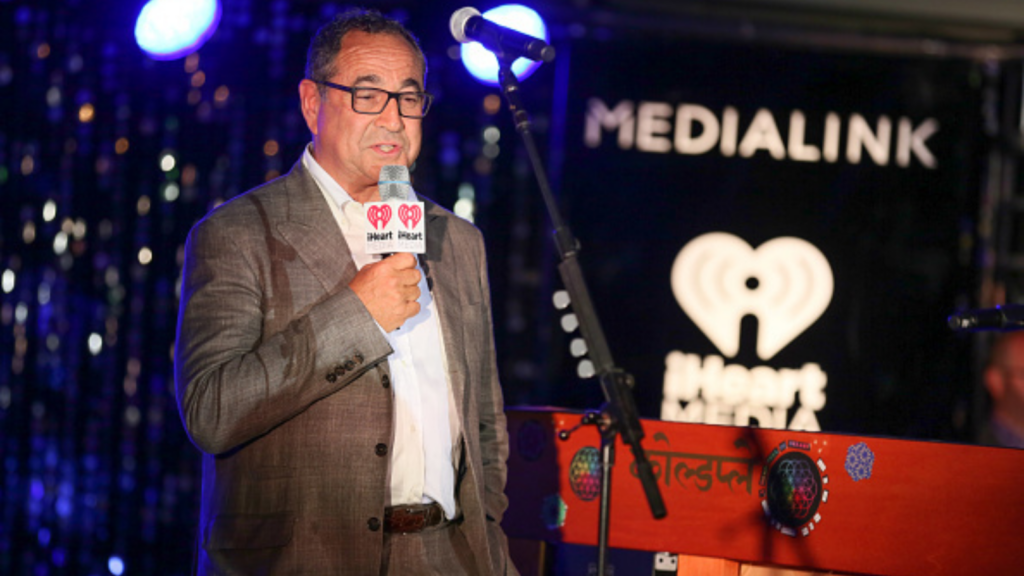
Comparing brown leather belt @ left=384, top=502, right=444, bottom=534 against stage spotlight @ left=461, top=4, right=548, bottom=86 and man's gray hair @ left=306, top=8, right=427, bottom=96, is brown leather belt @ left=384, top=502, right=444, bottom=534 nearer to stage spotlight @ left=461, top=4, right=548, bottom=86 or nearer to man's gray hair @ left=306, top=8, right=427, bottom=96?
man's gray hair @ left=306, top=8, right=427, bottom=96

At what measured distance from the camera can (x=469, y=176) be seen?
4.53 meters

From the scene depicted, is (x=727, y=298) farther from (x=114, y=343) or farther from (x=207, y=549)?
(x=207, y=549)

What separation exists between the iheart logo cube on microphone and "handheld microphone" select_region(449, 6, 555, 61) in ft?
1.52

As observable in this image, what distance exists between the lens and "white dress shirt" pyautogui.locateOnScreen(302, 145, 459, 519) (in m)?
1.82

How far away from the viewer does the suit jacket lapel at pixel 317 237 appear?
185 cm

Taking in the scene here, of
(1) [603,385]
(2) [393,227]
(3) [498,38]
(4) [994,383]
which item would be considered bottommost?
(1) [603,385]

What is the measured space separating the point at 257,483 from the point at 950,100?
442 centimetres

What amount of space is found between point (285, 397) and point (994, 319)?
1518mm

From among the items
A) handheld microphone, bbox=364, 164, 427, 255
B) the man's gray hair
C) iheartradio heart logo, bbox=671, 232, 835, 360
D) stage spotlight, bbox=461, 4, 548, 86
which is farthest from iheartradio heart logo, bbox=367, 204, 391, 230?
iheartradio heart logo, bbox=671, 232, 835, 360

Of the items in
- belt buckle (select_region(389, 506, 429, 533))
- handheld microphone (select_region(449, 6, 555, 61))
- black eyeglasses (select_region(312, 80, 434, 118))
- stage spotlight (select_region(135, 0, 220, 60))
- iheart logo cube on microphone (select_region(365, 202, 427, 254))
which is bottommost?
belt buckle (select_region(389, 506, 429, 533))

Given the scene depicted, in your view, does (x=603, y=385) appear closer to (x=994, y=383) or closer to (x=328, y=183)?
(x=328, y=183)

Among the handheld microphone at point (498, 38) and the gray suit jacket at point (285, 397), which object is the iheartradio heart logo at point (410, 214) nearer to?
the gray suit jacket at point (285, 397)

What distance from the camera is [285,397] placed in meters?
1.67

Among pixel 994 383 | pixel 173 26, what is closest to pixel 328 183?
pixel 173 26
